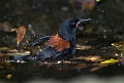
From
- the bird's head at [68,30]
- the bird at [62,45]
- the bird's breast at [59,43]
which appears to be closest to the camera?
the bird at [62,45]

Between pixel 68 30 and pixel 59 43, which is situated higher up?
pixel 68 30

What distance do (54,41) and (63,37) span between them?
203mm

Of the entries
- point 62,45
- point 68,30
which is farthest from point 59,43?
point 68,30

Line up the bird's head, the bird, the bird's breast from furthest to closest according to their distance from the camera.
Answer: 1. the bird's head
2. the bird's breast
3. the bird

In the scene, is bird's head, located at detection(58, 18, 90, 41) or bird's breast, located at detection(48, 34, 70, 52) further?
bird's head, located at detection(58, 18, 90, 41)

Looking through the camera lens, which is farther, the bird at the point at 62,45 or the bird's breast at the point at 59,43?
the bird's breast at the point at 59,43

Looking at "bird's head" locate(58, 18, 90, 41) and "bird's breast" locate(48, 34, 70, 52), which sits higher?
"bird's head" locate(58, 18, 90, 41)

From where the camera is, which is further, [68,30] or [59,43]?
[68,30]

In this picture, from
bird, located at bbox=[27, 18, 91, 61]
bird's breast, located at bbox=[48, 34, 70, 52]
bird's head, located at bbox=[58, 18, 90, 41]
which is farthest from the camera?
bird's head, located at bbox=[58, 18, 90, 41]

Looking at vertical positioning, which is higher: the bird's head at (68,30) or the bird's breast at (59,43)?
the bird's head at (68,30)

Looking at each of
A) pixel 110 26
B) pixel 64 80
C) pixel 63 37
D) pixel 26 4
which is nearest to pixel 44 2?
pixel 26 4

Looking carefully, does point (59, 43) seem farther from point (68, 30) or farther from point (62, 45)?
point (68, 30)

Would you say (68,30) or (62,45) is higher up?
(68,30)

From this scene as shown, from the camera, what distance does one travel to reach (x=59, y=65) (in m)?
5.34
